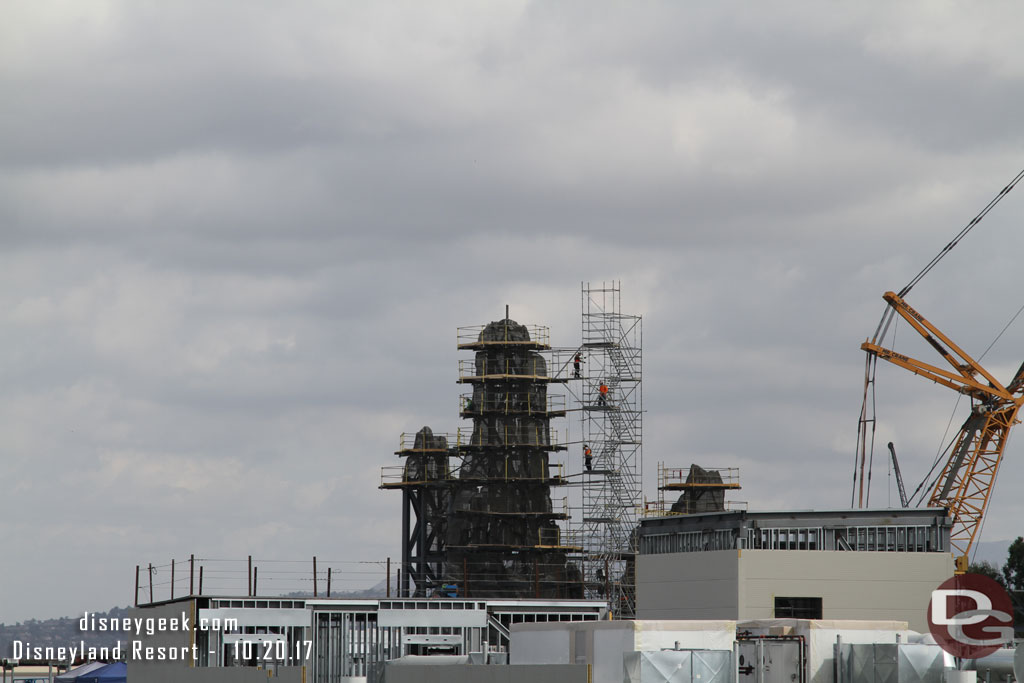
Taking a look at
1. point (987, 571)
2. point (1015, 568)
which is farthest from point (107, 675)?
point (987, 571)

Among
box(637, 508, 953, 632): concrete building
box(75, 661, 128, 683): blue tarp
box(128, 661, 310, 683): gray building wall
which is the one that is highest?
box(637, 508, 953, 632): concrete building

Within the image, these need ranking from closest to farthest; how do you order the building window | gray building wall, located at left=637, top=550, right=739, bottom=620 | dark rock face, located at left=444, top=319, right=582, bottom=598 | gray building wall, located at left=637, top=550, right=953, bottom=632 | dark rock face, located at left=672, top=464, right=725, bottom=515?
gray building wall, located at left=637, top=550, right=953, bottom=632, the building window, gray building wall, located at left=637, top=550, right=739, bottom=620, dark rock face, located at left=444, top=319, right=582, bottom=598, dark rock face, located at left=672, top=464, right=725, bottom=515

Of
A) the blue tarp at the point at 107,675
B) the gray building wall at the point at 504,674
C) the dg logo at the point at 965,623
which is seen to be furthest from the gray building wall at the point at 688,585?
the gray building wall at the point at 504,674

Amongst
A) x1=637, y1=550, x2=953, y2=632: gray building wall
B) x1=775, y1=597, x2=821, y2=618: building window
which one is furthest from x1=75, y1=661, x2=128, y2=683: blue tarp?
x1=775, y1=597, x2=821, y2=618: building window

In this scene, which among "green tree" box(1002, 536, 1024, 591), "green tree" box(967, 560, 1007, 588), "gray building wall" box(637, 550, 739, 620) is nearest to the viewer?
"gray building wall" box(637, 550, 739, 620)

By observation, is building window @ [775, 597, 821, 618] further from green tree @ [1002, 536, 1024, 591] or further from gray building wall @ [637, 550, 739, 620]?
green tree @ [1002, 536, 1024, 591]

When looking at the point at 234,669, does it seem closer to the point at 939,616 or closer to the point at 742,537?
the point at 939,616

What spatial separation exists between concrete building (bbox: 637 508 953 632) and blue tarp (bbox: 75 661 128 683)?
33.4 meters

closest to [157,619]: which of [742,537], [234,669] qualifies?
[234,669]

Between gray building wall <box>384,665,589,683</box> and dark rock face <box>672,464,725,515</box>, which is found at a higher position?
dark rock face <box>672,464,725,515</box>

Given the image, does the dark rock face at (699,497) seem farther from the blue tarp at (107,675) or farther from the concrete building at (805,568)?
the blue tarp at (107,675)

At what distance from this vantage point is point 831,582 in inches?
3546

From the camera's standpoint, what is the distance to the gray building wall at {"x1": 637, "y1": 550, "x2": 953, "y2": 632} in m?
89.6

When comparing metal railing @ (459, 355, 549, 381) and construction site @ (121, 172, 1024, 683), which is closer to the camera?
construction site @ (121, 172, 1024, 683)
